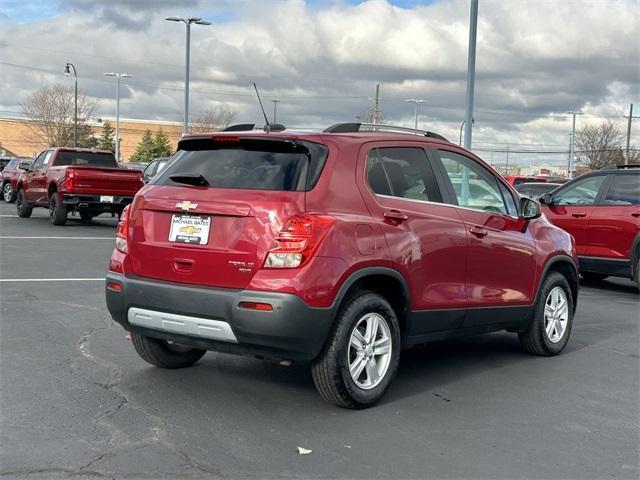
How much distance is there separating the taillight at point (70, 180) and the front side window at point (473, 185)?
45.4ft

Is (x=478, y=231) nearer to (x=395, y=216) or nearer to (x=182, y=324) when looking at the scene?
(x=395, y=216)

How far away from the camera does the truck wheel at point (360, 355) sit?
4809 millimetres

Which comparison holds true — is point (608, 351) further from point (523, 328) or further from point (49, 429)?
point (49, 429)

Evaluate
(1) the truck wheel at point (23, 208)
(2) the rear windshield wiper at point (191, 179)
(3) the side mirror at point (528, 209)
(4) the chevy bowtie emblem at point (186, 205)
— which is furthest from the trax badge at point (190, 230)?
(1) the truck wheel at point (23, 208)

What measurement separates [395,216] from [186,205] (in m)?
1.40

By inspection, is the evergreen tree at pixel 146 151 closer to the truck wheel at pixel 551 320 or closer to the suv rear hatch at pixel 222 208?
the truck wheel at pixel 551 320

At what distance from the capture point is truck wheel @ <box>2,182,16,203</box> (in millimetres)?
30367

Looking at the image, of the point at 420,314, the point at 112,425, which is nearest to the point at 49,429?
the point at 112,425

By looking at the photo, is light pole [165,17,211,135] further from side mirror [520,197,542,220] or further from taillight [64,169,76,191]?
side mirror [520,197,542,220]

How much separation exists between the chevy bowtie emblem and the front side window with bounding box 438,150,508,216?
2049 millimetres

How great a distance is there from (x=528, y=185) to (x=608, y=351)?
44.9ft

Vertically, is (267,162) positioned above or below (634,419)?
above

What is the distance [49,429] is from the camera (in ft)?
14.6

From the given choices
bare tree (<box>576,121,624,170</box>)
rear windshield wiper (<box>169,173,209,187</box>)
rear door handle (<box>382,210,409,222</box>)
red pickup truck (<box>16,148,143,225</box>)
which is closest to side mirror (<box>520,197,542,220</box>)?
rear door handle (<box>382,210,409,222</box>)
